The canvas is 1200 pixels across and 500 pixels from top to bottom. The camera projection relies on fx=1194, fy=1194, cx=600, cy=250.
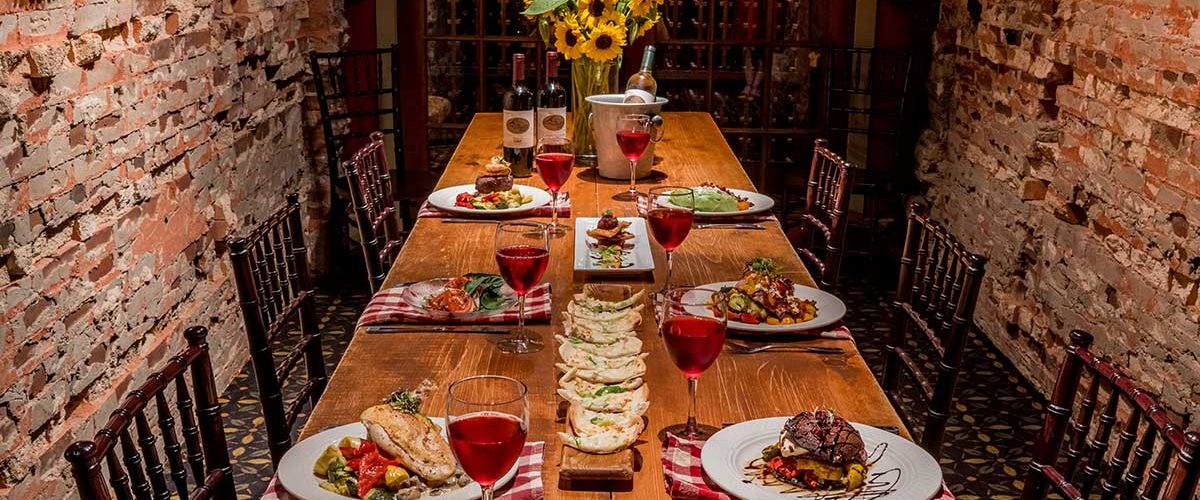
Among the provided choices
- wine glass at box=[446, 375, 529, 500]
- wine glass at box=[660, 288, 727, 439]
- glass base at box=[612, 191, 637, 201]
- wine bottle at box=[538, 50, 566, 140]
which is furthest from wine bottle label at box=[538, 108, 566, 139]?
wine glass at box=[446, 375, 529, 500]

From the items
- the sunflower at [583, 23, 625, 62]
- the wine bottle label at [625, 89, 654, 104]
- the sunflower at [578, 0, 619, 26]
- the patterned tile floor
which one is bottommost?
the patterned tile floor

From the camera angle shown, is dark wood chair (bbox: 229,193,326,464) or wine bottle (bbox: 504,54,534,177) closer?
dark wood chair (bbox: 229,193,326,464)

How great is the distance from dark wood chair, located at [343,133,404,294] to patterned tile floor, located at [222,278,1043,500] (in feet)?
2.16

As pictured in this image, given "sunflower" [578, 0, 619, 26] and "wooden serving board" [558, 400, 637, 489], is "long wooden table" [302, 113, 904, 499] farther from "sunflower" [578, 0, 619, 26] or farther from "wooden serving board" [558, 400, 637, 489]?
"sunflower" [578, 0, 619, 26]

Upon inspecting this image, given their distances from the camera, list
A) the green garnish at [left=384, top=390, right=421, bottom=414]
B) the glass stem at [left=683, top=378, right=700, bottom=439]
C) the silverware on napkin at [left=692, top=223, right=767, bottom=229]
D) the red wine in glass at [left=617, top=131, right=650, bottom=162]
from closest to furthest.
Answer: the green garnish at [left=384, top=390, right=421, bottom=414] < the glass stem at [left=683, top=378, right=700, bottom=439] < the silverware on napkin at [left=692, top=223, right=767, bottom=229] < the red wine in glass at [left=617, top=131, right=650, bottom=162]

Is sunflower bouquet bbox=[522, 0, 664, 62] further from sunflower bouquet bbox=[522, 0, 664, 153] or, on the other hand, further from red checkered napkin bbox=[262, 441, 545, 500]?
red checkered napkin bbox=[262, 441, 545, 500]

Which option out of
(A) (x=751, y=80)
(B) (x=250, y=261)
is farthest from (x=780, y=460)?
(A) (x=751, y=80)

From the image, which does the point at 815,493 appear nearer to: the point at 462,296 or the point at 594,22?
the point at 462,296

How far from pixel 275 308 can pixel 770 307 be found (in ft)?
2.94

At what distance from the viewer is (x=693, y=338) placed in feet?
4.98

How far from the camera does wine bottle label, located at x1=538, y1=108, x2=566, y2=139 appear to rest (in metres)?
3.20

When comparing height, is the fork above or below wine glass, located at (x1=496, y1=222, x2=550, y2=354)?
below

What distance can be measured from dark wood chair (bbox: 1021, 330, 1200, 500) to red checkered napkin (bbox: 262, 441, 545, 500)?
2.25 ft

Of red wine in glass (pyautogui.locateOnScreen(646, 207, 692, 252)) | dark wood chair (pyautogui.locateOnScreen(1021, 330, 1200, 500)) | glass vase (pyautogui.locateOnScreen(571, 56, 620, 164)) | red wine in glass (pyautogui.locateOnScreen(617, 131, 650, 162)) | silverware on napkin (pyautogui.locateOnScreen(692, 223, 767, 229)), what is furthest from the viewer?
glass vase (pyautogui.locateOnScreen(571, 56, 620, 164))
